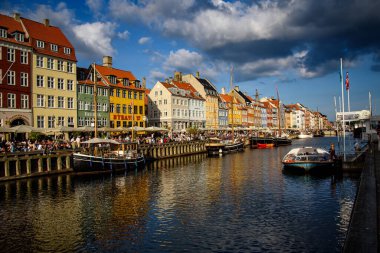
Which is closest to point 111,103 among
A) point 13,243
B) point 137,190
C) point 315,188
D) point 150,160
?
point 150,160

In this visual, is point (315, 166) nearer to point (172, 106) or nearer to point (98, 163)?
point (98, 163)

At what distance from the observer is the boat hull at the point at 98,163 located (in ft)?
131

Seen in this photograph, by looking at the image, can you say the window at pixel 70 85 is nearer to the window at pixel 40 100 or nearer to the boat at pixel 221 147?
the window at pixel 40 100

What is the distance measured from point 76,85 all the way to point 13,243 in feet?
170

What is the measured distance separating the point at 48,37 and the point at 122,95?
67.1ft

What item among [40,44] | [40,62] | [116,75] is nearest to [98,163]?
[40,62]

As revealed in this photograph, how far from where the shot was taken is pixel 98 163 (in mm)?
41156

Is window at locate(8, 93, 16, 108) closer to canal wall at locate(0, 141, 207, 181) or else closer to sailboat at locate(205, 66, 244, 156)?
canal wall at locate(0, 141, 207, 181)

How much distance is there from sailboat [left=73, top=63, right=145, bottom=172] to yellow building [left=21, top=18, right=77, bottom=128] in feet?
50.7

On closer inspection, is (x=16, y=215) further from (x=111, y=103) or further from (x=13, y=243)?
(x=111, y=103)

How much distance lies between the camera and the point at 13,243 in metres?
16.6

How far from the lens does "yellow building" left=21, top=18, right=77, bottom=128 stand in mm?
56875

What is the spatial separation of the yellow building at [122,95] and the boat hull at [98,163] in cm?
2862

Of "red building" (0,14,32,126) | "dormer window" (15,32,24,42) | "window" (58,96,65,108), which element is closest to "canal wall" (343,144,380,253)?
"red building" (0,14,32,126)
